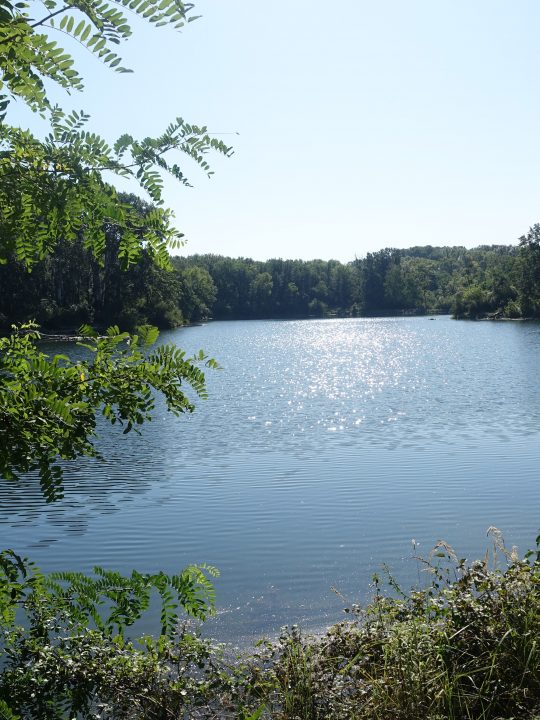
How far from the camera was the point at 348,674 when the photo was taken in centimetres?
635

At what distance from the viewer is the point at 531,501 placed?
46.3 feet

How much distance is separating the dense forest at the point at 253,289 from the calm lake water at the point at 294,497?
5448 millimetres

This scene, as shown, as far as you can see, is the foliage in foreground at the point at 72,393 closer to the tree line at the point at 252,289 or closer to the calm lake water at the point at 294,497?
the tree line at the point at 252,289

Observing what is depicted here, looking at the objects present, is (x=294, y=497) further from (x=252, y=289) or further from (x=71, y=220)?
(x=252, y=289)

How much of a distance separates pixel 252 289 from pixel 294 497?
142539 millimetres

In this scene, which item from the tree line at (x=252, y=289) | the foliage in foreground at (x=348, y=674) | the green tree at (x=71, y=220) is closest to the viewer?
the green tree at (x=71, y=220)

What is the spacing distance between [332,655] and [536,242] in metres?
104

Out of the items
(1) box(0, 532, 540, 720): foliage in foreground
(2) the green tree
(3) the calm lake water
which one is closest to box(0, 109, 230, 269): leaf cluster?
(2) the green tree

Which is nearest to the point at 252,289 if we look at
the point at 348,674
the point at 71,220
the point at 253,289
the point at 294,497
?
the point at 253,289

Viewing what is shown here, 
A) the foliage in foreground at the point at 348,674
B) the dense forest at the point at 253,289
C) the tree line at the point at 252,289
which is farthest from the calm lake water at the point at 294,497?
the dense forest at the point at 253,289

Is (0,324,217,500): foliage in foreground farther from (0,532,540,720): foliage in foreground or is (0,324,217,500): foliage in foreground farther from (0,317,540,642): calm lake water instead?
(0,317,540,642): calm lake water

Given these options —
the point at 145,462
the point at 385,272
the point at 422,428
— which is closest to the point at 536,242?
the point at 385,272

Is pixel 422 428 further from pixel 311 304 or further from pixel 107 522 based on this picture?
pixel 311 304

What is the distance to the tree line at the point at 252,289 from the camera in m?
70.0
